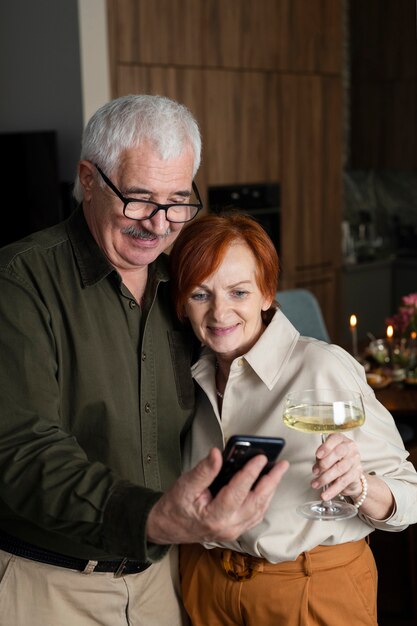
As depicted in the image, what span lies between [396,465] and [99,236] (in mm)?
745

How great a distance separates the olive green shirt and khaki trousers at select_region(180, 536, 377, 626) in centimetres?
23

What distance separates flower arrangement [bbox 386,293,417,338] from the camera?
10.8 feet

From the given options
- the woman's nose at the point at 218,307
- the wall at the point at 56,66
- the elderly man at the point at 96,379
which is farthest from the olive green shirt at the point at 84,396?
the wall at the point at 56,66

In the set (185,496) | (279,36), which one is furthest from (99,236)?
(279,36)

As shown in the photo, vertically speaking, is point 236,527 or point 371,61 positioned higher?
point 371,61

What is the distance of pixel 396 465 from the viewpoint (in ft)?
5.73

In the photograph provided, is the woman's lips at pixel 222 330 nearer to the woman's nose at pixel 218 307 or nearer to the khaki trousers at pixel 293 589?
the woman's nose at pixel 218 307

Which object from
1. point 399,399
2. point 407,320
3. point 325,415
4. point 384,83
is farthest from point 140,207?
point 384,83

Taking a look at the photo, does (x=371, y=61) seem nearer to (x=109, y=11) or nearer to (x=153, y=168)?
(x=109, y=11)

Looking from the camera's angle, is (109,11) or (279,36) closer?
(109,11)

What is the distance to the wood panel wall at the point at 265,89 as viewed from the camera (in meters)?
4.65

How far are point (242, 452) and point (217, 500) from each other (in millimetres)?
78

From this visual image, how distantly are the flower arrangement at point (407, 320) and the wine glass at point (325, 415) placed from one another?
1.72 meters

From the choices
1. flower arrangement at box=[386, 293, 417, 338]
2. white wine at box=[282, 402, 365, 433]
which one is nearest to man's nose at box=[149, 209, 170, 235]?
white wine at box=[282, 402, 365, 433]
